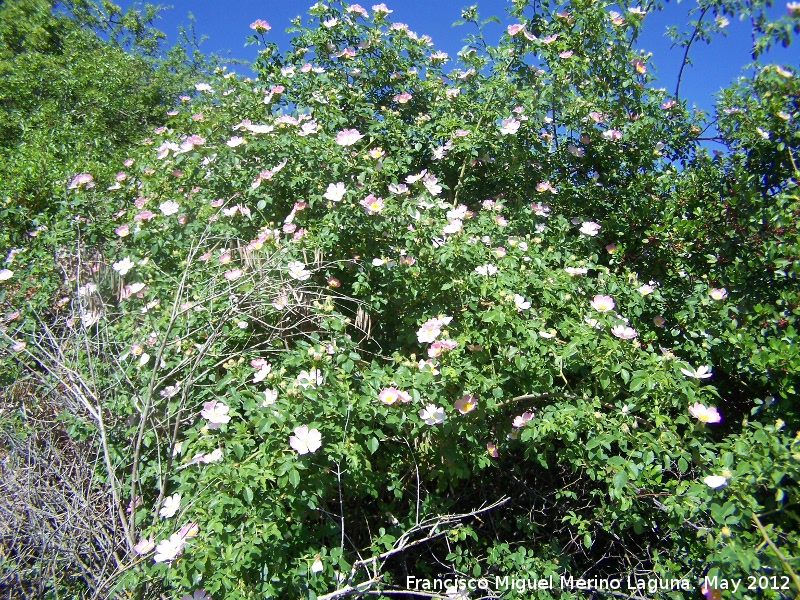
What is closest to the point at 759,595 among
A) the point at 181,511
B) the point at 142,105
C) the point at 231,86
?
the point at 181,511

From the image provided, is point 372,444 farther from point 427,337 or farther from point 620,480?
point 620,480

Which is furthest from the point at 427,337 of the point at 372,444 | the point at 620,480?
the point at 620,480

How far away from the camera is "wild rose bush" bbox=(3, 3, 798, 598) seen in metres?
1.61

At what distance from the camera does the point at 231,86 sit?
292 centimetres

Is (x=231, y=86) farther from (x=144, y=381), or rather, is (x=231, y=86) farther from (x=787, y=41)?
(x=787, y=41)

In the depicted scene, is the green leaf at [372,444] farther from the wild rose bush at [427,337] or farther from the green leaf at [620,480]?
the green leaf at [620,480]

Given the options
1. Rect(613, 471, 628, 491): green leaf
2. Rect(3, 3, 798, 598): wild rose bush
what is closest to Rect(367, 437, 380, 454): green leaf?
Rect(3, 3, 798, 598): wild rose bush

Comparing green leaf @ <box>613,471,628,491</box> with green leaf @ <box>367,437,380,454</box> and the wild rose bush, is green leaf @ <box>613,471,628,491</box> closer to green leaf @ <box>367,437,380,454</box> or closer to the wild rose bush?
the wild rose bush

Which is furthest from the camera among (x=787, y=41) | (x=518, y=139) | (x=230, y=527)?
(x=518, y=139)

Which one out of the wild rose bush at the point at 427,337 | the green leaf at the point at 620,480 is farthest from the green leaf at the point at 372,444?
the green leaf at the point at 620,480

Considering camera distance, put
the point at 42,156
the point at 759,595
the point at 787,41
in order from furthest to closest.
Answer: the point at 42,156, the point at 787,41, the point at 759,595

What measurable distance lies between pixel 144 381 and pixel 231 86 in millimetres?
1685

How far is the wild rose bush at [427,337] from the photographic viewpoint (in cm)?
161

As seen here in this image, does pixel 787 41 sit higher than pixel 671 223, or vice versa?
pixel 787 41
